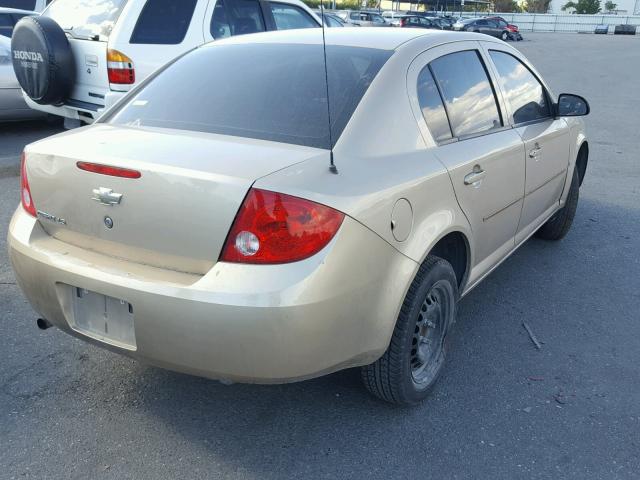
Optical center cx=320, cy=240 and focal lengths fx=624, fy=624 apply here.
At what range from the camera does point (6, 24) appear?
8734 mm

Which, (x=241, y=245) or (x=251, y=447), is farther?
(x=251, y=447)

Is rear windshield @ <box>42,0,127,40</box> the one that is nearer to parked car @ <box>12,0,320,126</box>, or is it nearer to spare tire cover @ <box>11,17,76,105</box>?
parked car @ <box>12,0,320,126</box>

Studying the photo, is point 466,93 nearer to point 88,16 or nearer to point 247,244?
point 247,244

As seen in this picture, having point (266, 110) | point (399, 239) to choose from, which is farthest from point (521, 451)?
point (266, 110)

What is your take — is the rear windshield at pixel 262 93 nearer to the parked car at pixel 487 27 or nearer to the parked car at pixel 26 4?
the parked car at pixel 26 4

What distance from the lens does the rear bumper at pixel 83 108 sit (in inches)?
251

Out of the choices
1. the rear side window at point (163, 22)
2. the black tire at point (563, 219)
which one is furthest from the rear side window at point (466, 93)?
the rear side window at point (163, 22)

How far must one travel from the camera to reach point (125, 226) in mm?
2367

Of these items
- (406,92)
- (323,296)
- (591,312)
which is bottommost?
(591,312)

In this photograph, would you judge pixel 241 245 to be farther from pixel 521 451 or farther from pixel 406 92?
pixel 521 451

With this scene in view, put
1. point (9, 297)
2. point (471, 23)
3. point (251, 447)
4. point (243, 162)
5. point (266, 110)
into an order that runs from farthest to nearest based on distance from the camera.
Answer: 1. point (471, 23)
2. point (9, 297)
3. point (266, 110)
4. point (251, 447)
5. point (243, 162)

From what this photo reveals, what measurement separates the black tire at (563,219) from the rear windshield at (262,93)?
272 cm

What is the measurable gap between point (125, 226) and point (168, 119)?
2.36 ft

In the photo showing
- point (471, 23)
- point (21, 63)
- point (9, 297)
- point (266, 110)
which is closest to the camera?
point (266, 110)
